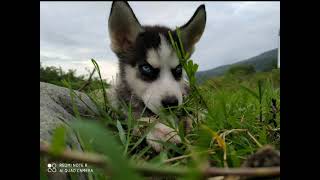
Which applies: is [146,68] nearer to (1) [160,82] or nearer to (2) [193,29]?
(1) [160,82]

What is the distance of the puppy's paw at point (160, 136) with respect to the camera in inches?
65.6

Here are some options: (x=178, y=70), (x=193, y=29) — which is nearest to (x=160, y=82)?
(x=178, y=70)

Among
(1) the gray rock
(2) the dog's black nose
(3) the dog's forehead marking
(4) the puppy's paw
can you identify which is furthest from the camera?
(3) the dog's forehead marking

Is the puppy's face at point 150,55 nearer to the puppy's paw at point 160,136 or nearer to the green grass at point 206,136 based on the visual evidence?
the green grass at point 206,136

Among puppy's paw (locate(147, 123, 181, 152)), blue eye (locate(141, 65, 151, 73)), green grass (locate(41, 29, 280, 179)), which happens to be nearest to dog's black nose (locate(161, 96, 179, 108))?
green grass (locate(41, 29, 280, 179))

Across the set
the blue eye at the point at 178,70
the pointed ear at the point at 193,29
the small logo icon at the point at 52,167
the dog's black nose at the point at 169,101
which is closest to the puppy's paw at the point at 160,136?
the dog's black nose at the point at 169,101

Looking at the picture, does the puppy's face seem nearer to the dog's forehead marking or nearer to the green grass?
the dog's forehead marking

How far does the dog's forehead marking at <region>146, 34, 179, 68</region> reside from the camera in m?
2.60

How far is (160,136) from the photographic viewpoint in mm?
1849
